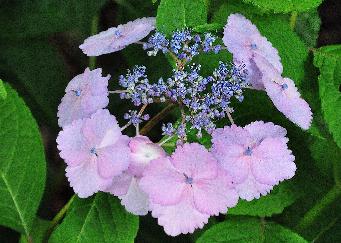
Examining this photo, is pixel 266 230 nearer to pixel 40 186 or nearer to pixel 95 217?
pixel 95 217

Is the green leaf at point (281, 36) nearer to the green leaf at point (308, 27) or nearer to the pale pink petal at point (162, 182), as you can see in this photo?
the green leaf at point (308, 27)

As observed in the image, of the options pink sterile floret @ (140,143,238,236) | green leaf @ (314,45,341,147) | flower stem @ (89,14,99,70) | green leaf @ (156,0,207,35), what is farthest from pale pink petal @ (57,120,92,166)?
flower stem @ (89,14,99,70)

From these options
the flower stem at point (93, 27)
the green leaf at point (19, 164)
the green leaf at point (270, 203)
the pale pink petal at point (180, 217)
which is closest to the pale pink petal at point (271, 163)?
the pale pink petal at point (180, 217)

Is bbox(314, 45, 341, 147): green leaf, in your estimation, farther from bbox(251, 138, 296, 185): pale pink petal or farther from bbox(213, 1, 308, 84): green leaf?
bbox(251, 138, 296, 185): pale pink petal

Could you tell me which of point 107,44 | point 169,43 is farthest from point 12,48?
point 169,43

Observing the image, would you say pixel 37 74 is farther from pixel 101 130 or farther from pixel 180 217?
pixel 180 217
